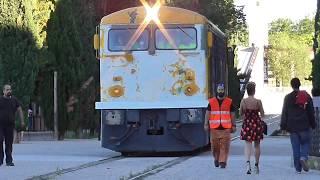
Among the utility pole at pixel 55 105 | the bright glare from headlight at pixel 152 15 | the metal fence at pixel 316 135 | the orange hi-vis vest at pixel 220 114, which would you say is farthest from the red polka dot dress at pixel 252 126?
the utility pole at pixel 55 105

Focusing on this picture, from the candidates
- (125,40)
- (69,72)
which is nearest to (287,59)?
(69,72)

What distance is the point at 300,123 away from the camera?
14164 mm

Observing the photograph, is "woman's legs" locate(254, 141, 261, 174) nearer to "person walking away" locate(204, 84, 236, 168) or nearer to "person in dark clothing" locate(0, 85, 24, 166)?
"person walking away" locate(204, 84, 236, 168)

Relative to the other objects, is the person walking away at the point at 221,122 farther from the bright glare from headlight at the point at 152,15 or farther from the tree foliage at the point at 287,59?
the tree foliage at the point at 287,59

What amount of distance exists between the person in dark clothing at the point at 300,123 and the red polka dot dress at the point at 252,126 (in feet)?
1.90

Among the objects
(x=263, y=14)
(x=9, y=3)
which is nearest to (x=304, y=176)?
(x=9, y=3)

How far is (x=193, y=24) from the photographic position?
20.2m

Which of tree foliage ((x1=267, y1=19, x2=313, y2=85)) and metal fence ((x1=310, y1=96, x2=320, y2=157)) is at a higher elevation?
tree foliage ((x1=267, y1=19, x2=313, y2=85))

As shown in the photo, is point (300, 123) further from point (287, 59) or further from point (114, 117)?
point (287, 59)

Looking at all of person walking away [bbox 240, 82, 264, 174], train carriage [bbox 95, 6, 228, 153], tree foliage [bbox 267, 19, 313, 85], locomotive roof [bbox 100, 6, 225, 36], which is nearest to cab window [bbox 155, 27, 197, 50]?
train carriage [bbox 95, 6, 228, 153]

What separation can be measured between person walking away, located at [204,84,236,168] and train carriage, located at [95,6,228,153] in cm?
386

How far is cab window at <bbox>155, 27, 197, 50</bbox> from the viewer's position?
20.1 metres

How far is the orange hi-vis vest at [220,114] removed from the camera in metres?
15.6

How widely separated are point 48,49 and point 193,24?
632 inches
